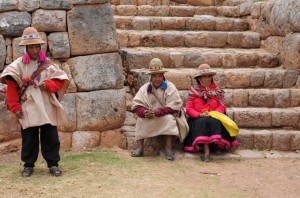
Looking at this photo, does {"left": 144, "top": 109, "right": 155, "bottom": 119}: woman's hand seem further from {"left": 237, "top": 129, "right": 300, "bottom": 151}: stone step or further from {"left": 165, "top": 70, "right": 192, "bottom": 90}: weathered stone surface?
{"left": 237, "top": 129, "right": 300, "bottom": 151}: stone step

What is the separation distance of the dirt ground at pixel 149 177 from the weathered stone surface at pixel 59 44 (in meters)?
1.28

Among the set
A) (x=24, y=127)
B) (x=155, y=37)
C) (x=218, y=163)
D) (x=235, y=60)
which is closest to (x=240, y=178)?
(x=218, y=163)

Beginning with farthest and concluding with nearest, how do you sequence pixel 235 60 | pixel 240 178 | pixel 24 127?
pixel 235 60, pixel 240 178, pixel 24 127

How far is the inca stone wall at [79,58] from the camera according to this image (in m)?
5.13

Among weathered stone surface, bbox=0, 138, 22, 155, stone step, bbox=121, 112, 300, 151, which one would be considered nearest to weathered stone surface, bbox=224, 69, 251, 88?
stone step, bbox=121, 112, 300, 151

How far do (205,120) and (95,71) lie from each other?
1.59 metres

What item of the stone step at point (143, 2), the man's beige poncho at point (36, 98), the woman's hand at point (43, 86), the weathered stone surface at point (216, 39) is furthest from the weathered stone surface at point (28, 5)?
the stone step at point (143, 2)

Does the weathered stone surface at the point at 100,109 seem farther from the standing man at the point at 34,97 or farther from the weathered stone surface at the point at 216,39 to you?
the weathered stone surface at the point at 216,39

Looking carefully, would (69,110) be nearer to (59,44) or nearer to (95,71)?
(95,71)

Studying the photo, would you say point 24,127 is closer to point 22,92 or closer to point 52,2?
point 22,92

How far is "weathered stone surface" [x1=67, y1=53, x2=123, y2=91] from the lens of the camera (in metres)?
5.36

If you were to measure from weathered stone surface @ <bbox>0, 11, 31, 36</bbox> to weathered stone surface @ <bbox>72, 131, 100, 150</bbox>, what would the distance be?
4.99ft

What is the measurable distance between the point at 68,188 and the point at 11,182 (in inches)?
24.9

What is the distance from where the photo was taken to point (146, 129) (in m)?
5.12
